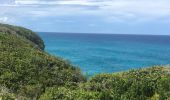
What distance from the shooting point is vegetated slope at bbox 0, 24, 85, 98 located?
101 feet

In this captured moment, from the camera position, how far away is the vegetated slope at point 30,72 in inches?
1215

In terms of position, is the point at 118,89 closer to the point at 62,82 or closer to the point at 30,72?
the point at 62,82

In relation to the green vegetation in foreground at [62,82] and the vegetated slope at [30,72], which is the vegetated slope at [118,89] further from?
the vegetated slope at [30,72]

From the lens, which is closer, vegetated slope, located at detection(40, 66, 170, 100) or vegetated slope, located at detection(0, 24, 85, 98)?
vegetated slope, located at detection(40, 66, 170, 100)

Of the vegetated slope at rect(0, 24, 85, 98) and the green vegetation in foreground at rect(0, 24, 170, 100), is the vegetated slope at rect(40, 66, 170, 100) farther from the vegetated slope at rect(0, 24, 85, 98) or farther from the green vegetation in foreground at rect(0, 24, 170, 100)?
the vegetated slope at rect(0, 24, 85, 98)

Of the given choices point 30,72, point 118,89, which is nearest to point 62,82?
point 30,72

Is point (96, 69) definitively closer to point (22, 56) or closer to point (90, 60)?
point (90, 60)

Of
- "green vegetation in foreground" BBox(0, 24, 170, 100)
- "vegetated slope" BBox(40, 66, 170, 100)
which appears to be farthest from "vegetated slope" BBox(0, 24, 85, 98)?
"vegetated slope" BBox(40, 66, 170, 100)

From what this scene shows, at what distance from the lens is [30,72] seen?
3422 cm

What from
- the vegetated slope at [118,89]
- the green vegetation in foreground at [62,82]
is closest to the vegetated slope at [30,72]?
the green vegetation in foreground at [62,82]

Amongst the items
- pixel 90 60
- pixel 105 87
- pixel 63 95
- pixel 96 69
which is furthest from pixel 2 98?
pixel 90 60

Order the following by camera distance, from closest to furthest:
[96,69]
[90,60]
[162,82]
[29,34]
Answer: [162,82], [29,34], [96,69], [90,60]

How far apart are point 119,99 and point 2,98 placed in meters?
8.30

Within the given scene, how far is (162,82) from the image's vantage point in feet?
94.9
